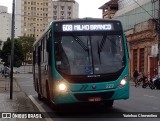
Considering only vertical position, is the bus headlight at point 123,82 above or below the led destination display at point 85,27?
below

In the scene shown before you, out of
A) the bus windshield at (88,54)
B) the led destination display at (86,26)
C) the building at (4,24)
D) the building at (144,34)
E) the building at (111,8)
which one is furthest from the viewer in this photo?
the building at (4,24)

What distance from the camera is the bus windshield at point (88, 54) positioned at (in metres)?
13.6

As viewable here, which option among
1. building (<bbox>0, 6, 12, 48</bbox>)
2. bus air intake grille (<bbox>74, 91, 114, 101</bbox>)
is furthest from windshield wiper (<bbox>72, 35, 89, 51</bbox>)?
building (<bbox>0, 6, 12, 48</bbox>)

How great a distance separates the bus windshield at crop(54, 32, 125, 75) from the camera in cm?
1358

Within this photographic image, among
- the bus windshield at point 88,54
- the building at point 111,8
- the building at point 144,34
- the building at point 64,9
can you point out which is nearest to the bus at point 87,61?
the bus windshield at point 88,54

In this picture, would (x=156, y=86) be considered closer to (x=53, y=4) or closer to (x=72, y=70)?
(x=72, y=70)

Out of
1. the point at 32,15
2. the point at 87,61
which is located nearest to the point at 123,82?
the point at 87,61

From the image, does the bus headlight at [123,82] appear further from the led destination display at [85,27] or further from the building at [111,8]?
the building at [111,8]

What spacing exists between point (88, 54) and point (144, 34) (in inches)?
1570

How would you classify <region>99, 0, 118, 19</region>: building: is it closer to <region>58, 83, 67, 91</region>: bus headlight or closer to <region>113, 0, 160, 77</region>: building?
<region>113, 0, 160, 77</region>: building

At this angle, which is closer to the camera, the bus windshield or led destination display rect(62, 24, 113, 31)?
the bus windshield

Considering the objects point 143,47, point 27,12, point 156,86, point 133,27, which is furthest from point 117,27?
point 27,12

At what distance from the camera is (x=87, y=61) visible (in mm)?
13664

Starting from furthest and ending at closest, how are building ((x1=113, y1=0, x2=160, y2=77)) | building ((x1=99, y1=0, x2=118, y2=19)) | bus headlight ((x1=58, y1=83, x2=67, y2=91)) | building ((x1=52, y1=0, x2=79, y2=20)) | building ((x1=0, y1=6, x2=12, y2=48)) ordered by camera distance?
building ((x1=52, y1=0, x2=79, y2=20)), building ((x1=0, y1=6, x2=12, y2=48)), building ((x1=99, y1=0, x2=118, y2=19)), building ((x1=113, y1=0, x2=160, y2=77)), bus headlight ((x1=58, y1=83, x2=67, y2=91))
